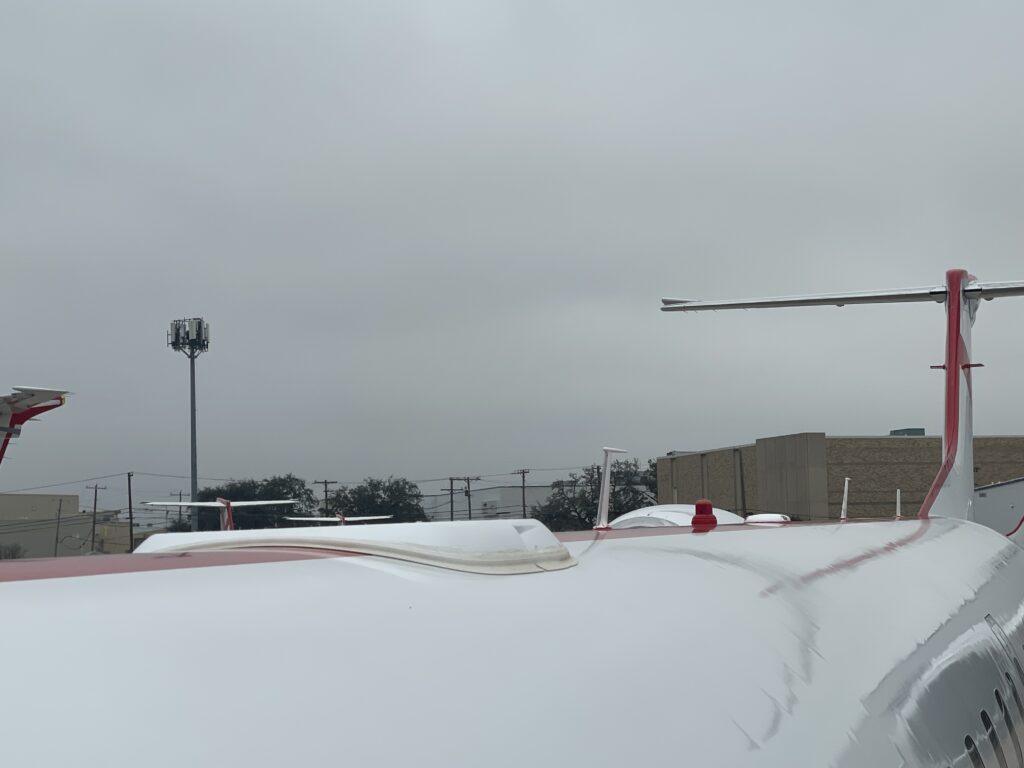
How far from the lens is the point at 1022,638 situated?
4949mm

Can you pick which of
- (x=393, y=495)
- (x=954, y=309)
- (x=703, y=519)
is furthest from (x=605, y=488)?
(x=393, y=495)

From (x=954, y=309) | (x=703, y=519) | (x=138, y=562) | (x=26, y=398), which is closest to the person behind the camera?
(x=138, y=562)

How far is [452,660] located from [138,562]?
1.98 ft

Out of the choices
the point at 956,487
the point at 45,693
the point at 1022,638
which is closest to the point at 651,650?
the point at 45,693

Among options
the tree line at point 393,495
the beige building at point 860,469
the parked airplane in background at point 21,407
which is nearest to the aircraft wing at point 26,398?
the parked airplane in background at point 21,407

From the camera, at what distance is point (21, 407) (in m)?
8.07

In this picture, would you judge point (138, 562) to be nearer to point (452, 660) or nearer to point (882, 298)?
point (452, 660)

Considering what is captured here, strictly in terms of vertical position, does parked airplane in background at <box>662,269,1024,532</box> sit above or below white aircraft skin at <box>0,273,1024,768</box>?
above

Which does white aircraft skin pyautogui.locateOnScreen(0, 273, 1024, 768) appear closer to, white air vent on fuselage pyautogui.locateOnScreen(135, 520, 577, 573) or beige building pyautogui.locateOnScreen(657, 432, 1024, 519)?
white air vent on fuselage pyautogui.locateOnScreen(135, 520, 577, 573)

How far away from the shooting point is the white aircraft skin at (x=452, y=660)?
3.68 ft

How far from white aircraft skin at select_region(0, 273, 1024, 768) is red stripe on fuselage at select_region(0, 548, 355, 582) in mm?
13

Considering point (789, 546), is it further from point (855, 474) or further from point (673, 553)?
point (855, 474)

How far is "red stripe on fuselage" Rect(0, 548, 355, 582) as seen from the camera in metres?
1.52

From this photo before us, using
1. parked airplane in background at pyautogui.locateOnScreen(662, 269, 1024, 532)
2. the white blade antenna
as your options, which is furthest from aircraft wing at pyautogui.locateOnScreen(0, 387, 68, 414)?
parked airplane in background at pyautogui.locateOnScreen(662, 269, 1024, 532)
